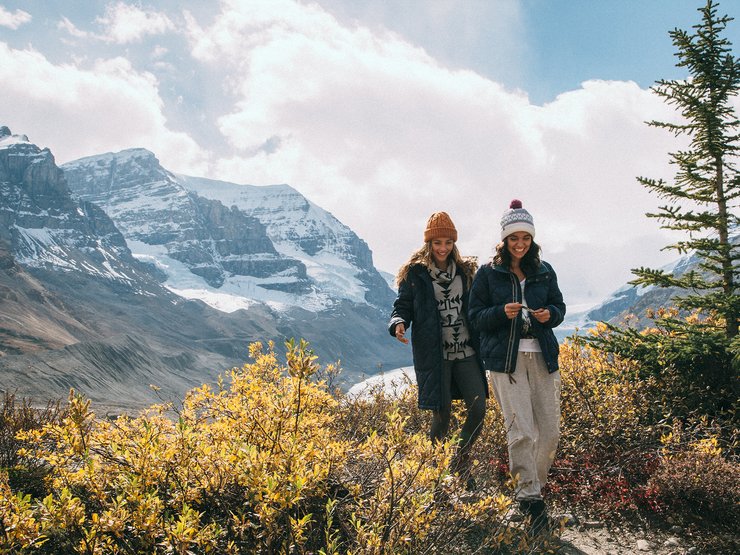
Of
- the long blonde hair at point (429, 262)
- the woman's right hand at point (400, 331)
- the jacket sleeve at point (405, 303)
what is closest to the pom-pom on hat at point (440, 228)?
the long blonde hair at point (429, 262)

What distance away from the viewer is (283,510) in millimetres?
2449

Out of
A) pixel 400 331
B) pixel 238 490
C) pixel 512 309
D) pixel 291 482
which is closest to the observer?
pixel 291 482

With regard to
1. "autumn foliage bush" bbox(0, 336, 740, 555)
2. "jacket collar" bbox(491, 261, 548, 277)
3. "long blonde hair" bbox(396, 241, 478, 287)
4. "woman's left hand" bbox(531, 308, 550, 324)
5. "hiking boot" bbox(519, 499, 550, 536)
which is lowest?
"hiking boot" bbox(519, 499, 550, 536)

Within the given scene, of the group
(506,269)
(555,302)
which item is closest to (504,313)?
(506,269)

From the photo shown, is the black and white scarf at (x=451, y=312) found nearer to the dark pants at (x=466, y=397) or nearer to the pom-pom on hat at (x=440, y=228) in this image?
the dark pants at (x=466, y=397)

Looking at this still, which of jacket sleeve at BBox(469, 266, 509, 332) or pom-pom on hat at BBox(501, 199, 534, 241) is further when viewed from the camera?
pom-pom on hat at BBox(501, 199, 534, 241)

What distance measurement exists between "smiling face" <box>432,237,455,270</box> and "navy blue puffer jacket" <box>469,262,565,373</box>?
0.53 m

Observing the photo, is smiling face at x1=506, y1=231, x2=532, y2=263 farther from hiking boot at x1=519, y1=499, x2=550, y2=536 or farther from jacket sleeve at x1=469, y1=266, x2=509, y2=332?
hiking boot at x1=519, y1=499, x2=550, y2=536

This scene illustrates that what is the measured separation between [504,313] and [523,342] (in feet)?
1.02

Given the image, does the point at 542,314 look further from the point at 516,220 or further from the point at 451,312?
the point at 451,312

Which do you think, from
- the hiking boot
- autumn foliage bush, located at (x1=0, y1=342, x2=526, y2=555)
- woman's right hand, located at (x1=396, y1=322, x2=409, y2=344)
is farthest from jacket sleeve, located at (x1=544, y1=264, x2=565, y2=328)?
autumn foliage bush, located at (x1=0, y1=342, x2=526, y2=555)

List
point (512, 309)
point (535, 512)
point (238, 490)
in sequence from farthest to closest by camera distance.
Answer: point (512, 309)
point (535, 512)
point (238, 490)

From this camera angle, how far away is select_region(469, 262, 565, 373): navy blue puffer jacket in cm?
422

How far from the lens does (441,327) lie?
4918 mm
